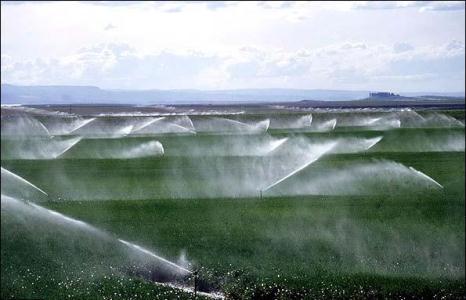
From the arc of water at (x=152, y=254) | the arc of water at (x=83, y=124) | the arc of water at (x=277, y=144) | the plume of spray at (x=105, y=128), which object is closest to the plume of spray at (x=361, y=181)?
the arc of water at (x=277, y=144)

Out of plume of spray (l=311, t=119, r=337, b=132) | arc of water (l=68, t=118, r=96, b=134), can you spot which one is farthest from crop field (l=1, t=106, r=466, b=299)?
plume of spray (l=311, t=119, r=337, b=132)

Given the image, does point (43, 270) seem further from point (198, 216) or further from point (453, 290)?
point (453, 290)

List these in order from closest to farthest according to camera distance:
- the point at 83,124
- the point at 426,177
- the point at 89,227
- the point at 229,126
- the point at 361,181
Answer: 1. the point at 89,227
2. the point at 361,181
3. the point at 426,177
4. the point at 83,124
5. the point at 229,126

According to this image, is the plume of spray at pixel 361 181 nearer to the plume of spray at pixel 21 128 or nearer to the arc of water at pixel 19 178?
the arc of water at pixel 19 178

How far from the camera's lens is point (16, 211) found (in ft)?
97.8

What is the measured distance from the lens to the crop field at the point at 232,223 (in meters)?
21.4

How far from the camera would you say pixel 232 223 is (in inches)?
1190

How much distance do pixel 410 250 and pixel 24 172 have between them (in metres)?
30.4

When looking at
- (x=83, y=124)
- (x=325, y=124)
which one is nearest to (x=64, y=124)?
(x=83, y=124)

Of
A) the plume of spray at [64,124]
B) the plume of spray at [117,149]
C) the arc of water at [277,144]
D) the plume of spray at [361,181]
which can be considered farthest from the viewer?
the plume of spray at [64,124]

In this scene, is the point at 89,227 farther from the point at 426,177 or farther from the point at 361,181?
the point at 426,177

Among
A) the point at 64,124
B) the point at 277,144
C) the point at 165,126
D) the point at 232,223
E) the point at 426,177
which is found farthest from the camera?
the point at 165,126

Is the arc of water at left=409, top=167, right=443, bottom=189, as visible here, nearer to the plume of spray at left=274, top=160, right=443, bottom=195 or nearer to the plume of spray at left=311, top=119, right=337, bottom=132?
the plume of spray at left=274, top=160, right=443, bottom=195

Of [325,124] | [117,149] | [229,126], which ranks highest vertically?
[325,124]
